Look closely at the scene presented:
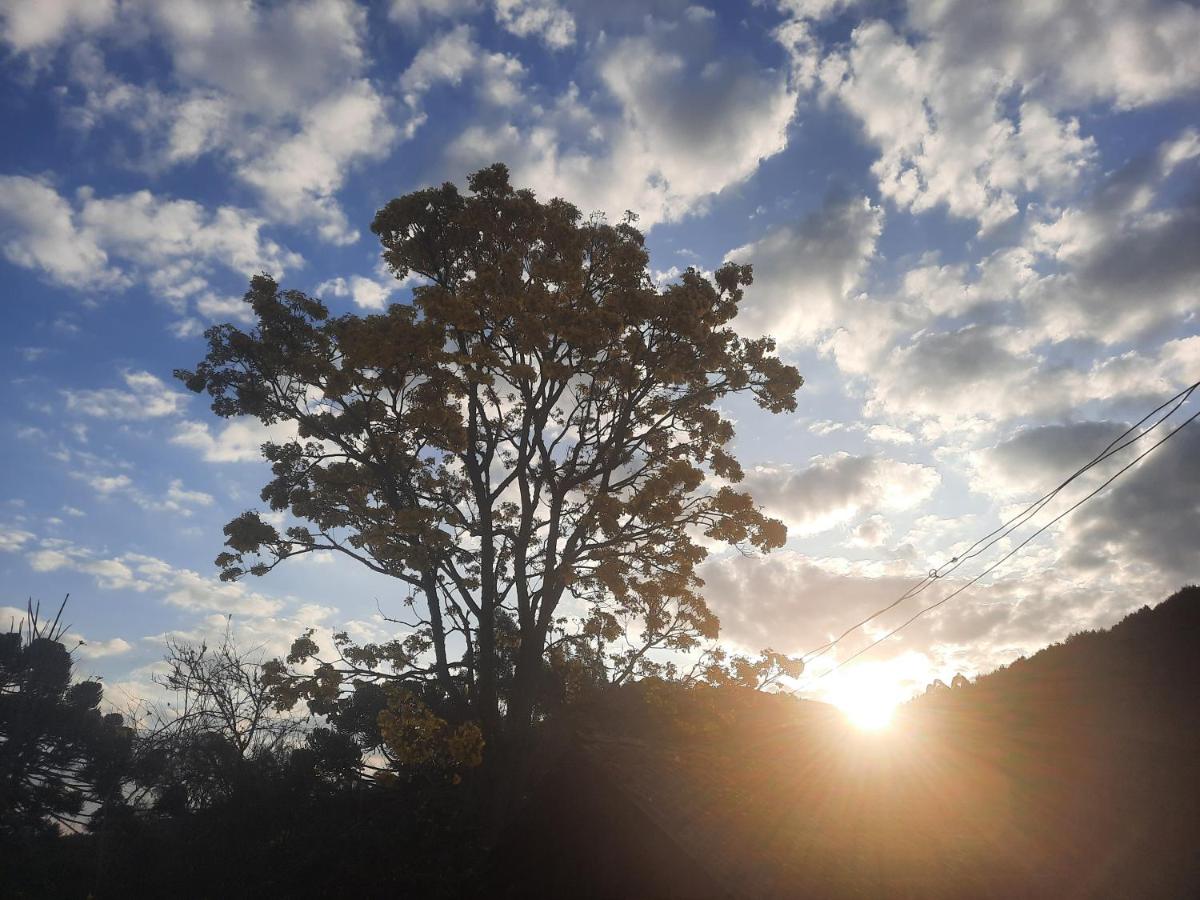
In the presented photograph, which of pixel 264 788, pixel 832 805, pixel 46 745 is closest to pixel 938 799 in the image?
pixel 832 805

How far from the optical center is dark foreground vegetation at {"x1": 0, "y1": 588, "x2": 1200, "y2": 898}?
7473mm

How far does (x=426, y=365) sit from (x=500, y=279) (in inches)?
96.6

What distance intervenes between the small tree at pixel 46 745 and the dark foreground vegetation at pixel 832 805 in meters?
24.4

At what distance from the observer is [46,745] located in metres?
37.7

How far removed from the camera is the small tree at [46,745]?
34094 mm

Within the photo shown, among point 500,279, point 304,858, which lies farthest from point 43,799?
point 500,279

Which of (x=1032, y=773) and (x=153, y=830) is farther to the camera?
(x=153, y=830)

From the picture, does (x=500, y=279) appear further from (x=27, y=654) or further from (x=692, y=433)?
(x=27, y=654)

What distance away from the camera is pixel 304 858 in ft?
49.9

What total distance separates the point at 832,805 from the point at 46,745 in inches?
1905

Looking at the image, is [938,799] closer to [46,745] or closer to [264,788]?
[264,788]

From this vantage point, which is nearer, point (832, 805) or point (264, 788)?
point (832, 805)

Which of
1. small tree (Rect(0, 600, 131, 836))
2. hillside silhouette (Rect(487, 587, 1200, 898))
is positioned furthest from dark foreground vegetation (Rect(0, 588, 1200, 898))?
small tree (Rect(0, 600, 131, 836))

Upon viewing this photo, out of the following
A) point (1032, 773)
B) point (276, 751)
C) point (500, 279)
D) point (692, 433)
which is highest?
point (500, 279)
